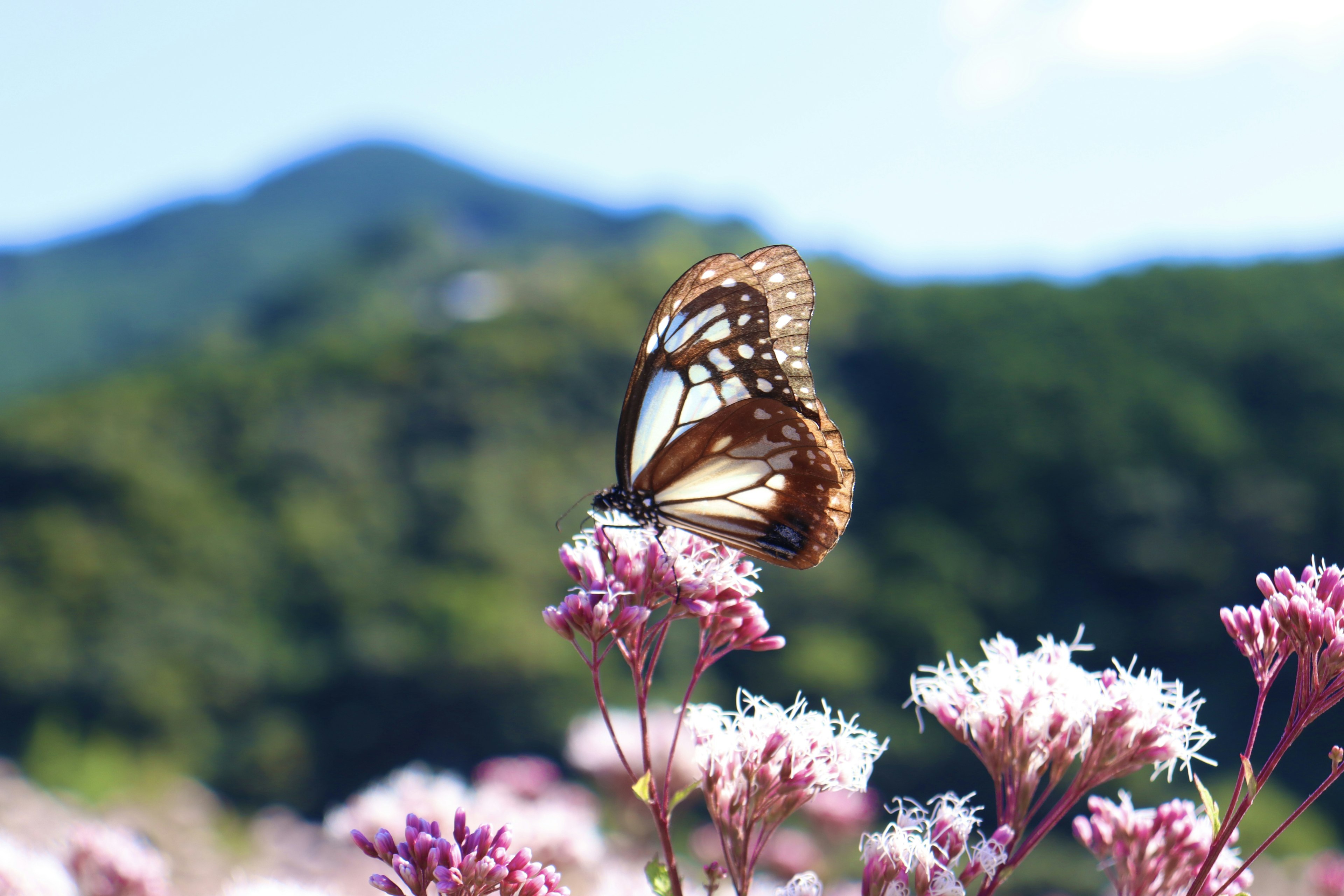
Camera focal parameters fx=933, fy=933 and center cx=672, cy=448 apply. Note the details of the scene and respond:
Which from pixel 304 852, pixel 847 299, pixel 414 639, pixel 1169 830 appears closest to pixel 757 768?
pixel 1169 830

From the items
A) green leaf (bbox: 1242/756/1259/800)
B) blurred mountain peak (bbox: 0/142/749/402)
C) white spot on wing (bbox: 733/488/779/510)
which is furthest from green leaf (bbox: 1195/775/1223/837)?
blurred mountain peak (bbox: 0/142/749/402)

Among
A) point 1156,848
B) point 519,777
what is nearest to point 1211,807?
point 1156,848

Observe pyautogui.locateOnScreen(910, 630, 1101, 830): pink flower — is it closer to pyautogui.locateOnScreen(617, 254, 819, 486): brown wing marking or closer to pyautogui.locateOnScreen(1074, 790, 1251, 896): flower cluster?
pyautogui.locateOnScreen(1074, 790, 1251, 896): flower cluster

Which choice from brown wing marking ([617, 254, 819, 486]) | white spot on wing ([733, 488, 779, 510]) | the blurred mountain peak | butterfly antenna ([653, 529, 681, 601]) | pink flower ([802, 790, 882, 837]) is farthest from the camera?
the blurred mountain peak

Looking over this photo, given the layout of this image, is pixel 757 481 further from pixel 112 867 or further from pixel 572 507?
→ pixel 112 867

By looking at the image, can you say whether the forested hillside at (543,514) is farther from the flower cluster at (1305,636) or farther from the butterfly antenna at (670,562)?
the flower cluster at (1305,636)
